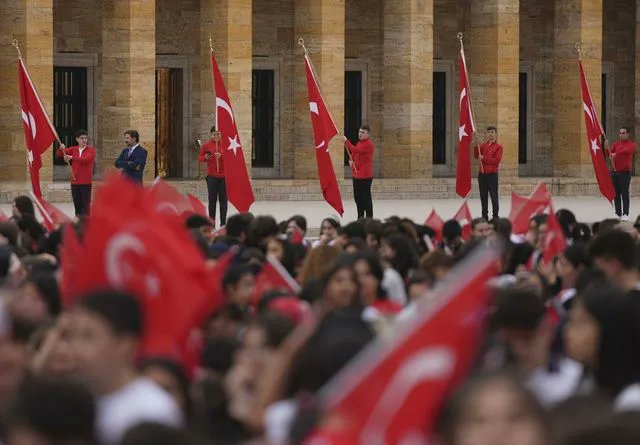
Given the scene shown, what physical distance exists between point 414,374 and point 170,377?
173cm

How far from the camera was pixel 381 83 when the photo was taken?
43.5 meters

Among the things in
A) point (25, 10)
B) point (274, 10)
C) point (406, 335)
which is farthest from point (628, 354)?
point (274, 10)

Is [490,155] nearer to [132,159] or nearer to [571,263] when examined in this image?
[132,159]

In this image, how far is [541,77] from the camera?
4609 cm

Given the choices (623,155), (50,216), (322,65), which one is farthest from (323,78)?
(50,216)

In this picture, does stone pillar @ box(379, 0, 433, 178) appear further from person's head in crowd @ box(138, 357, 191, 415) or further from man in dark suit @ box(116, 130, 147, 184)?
person's head in crowd @ box(138, 357, 191, 415)

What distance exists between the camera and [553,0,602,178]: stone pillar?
1699 inches

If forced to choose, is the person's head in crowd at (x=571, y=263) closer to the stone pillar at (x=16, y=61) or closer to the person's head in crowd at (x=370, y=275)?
the person's head in crowd at (x=370, y=275)

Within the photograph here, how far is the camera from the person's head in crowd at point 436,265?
11570mm

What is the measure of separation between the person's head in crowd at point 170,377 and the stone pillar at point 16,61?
2906 cm

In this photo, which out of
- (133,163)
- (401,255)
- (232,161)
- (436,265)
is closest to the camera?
(436,265)

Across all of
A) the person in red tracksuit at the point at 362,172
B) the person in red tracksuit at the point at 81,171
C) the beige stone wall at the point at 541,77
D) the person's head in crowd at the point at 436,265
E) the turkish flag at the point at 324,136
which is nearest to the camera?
the person's head in crowd at the point at 436,265

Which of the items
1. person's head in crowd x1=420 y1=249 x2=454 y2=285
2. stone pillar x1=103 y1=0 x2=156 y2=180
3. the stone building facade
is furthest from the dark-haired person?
stone pillar x1=103 y1=0 x2=156 y2=180

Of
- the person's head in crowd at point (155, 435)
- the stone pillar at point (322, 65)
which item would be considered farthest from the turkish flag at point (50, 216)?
the stone pillar at point (322, 65)
